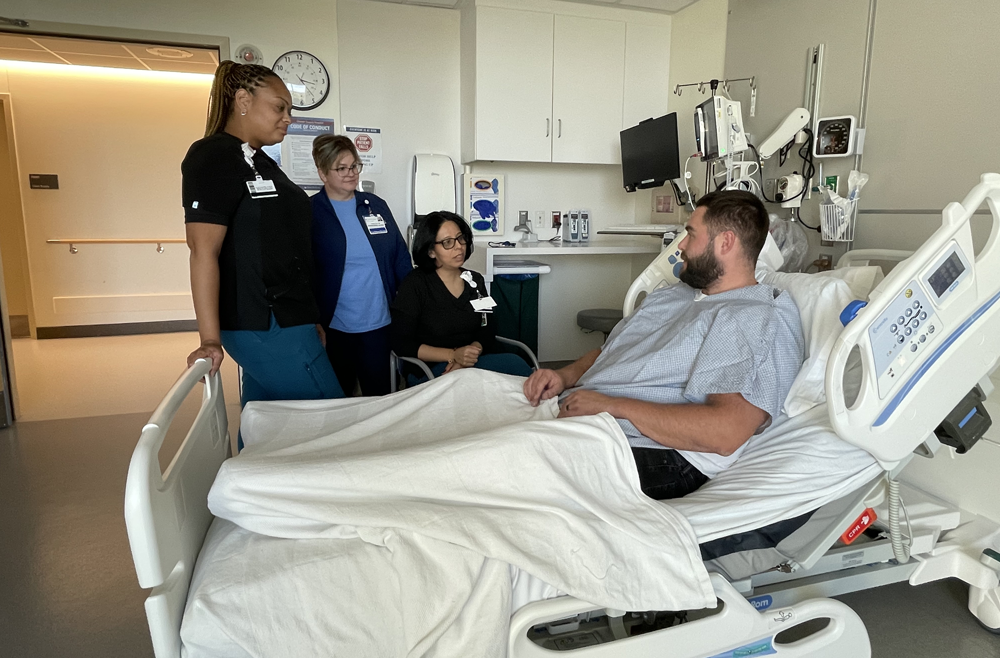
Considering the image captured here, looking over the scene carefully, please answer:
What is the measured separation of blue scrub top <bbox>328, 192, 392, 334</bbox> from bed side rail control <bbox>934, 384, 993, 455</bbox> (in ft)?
6.72

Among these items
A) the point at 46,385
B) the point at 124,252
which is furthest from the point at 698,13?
the point at 124,252

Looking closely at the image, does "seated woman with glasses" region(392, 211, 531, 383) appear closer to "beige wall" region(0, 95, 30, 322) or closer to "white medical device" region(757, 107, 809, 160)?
"white medical device" region(757, 107, 809, 160)

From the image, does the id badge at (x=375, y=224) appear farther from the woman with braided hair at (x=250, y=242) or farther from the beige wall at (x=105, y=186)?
the beige wall at (x=105, y=186)

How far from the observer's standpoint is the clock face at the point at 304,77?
3.76 meters

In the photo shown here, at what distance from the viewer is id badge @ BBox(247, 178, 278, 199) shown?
5.75 ft

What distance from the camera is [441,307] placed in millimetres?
A: 2625

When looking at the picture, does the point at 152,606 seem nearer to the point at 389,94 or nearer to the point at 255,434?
the point at 255,434

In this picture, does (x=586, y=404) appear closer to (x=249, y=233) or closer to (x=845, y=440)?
(x=845, y=440)

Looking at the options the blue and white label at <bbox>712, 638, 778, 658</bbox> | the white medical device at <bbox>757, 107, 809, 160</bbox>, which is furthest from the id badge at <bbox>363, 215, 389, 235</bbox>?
the blue and white label at <bbox>712, 638, 778, 658</bbox>

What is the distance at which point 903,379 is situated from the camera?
4.40 ft

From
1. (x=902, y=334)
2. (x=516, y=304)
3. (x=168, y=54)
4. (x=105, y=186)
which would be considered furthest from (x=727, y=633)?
(x=105, y=186)

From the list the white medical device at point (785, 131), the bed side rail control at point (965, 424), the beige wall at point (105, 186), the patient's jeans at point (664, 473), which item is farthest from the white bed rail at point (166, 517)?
the beige wall at point (105, 186)

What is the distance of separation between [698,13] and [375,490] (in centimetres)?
362

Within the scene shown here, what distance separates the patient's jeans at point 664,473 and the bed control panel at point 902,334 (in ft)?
1.56
